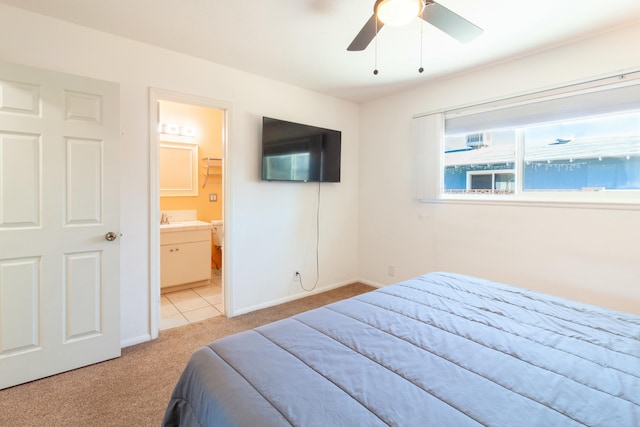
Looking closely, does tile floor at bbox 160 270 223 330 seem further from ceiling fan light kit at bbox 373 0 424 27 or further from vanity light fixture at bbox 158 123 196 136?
ceiling fan light kit at bbox 373 0 424 27

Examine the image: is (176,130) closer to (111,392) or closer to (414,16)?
(111,392)

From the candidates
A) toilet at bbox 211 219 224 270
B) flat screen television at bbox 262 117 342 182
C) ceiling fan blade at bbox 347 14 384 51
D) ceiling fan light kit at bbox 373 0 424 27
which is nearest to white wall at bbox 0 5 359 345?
flat screen television at bbox 262 117 342 182

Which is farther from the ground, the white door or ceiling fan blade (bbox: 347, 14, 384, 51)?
ceiling fan blade (bbox: 347, 14, 384, 51)

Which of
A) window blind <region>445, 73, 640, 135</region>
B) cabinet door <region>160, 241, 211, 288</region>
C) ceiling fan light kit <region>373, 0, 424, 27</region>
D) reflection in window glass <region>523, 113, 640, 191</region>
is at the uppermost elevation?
ceiling fan light kit <region>373, 0, 424, 27</region>

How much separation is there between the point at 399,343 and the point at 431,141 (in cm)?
261

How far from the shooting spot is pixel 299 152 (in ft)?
11.4

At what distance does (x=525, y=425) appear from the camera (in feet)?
2.69

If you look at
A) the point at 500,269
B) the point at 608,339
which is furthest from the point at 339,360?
the point at 500,269

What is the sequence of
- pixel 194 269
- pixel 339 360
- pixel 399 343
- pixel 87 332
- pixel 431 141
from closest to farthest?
pixel 339 360 → pixel 399 343 → pixel 87 332 → pixel 431 141 → pixel 194 269

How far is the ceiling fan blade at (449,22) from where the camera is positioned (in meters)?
1.61

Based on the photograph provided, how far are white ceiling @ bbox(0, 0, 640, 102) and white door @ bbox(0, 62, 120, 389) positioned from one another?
51cm

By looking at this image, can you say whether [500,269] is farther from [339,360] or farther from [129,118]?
[129,118]

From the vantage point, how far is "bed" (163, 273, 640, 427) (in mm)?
874

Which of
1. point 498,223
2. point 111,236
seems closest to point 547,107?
point 498,223
